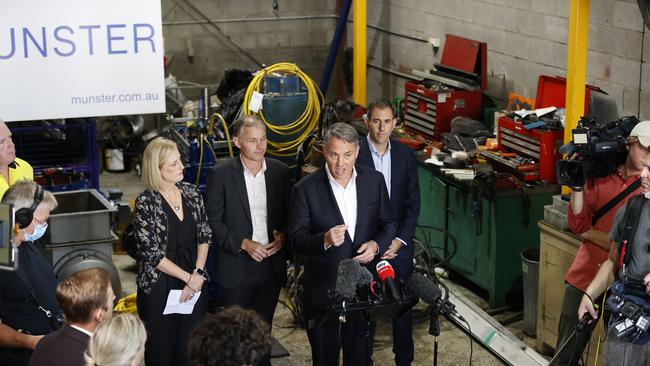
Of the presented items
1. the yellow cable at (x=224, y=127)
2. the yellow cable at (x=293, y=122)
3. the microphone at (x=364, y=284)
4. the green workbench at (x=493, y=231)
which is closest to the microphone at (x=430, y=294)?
the microphone at (x=364, y=284)

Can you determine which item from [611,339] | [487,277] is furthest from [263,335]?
[487,277]

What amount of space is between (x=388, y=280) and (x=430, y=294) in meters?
0.17

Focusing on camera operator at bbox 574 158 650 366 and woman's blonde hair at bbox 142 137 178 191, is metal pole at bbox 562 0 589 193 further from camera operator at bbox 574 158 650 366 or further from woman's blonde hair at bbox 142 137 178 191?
woman's blonde hair at bbox 142 137 178 191

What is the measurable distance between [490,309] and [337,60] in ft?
18.4

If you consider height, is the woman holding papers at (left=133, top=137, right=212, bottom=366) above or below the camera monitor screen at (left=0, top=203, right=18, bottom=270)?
below

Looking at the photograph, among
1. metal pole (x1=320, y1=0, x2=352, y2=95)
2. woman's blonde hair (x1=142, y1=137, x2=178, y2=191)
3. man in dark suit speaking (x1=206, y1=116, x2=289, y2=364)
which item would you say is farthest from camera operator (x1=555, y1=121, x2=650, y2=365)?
metal pole (x1=320, y1=0, x2=352, y2=95)

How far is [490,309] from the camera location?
6.27 m

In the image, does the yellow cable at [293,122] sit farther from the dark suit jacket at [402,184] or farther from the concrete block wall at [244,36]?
the concrete block wall at [244,36]

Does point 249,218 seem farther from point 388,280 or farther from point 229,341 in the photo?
point 229,341

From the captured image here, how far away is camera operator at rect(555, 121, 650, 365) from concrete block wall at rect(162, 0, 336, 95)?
6.86m

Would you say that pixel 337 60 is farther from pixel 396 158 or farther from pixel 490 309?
pixel 396 158

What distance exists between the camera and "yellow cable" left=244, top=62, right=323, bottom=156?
6883 mm

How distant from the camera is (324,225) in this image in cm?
437

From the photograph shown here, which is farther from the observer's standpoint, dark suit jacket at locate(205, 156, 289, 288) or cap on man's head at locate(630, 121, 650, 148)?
dark suit jacket at locate(205, 156, 289, 288)
